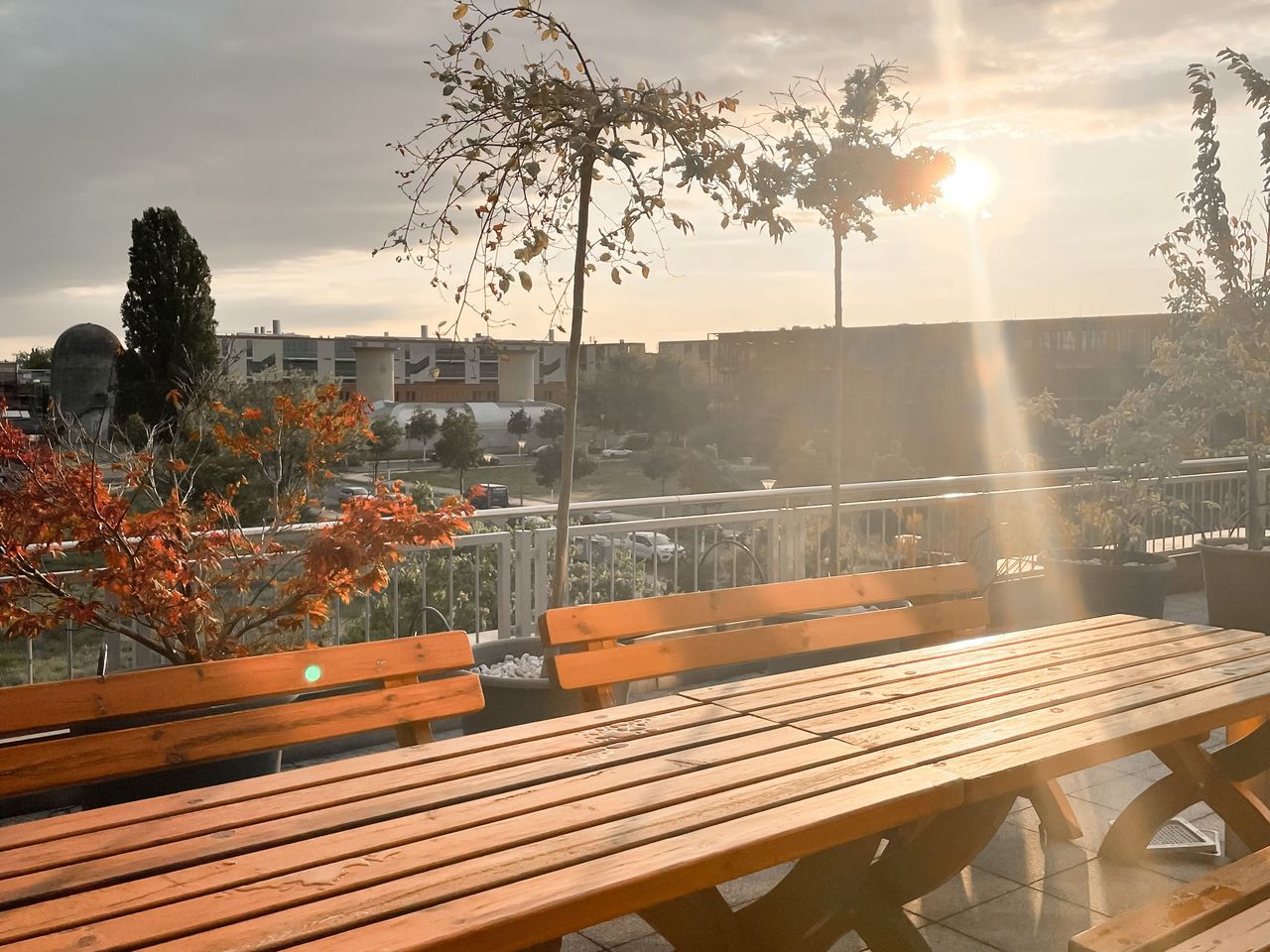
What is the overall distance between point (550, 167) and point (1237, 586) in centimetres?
518

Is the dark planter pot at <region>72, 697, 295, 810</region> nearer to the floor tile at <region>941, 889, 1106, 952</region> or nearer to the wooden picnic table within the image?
the wooden picnic table

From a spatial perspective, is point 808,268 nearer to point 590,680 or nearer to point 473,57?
point 473,57

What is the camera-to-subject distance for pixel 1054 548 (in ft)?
26.1

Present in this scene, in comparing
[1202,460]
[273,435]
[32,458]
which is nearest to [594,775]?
[32,458]

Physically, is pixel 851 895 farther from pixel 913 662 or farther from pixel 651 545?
pixel 651 545

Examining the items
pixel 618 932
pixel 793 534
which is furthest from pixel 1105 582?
pixel 618 932

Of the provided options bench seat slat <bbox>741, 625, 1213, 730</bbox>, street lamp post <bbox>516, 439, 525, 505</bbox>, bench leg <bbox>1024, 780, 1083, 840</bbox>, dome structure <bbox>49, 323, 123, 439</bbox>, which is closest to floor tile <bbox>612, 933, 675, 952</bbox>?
bench seat slat <bbox>741, 625, 1213, 730</bbox>

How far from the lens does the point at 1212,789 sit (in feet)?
12.0

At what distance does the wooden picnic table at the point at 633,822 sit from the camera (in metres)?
1.87

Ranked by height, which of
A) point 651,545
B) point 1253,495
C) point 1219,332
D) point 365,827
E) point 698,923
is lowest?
point 698,923

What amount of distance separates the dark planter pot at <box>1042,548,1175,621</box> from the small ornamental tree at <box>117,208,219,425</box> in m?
42.6

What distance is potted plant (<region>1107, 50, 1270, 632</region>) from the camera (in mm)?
7680

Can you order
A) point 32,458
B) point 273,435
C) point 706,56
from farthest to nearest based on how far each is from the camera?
point 706,56 < point 273,435 < point 32,458

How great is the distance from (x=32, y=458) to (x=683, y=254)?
2.69 meters
